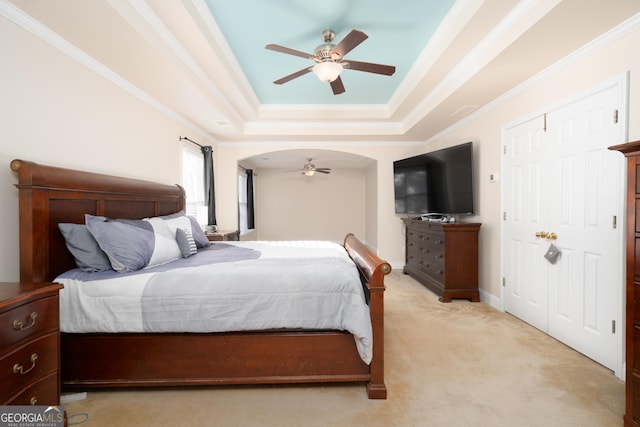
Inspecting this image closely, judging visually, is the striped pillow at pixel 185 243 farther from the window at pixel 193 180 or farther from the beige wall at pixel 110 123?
the window at pixel 193 180

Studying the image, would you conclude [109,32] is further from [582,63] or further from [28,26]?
[582,63]

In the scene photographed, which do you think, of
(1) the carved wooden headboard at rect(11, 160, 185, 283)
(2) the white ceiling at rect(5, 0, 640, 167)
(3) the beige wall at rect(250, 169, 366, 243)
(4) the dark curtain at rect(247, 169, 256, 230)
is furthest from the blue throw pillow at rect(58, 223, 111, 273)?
(3) the beige wall at rect(250, 169, 366, 243)

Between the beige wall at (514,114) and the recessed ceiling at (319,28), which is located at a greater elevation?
the recessed ceiling at (319,28)

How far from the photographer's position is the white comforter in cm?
174

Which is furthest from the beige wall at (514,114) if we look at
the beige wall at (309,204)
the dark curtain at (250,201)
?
the dark curtain at (250,201)

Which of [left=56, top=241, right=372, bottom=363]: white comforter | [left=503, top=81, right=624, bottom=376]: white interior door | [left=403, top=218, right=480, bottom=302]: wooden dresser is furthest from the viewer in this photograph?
[left=403, top=218, right=480, bottom=302]: wooden dresser

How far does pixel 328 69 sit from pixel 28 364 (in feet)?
8.35

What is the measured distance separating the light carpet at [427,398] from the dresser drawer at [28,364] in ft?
1.48

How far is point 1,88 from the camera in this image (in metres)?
1.73

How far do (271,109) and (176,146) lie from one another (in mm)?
1504

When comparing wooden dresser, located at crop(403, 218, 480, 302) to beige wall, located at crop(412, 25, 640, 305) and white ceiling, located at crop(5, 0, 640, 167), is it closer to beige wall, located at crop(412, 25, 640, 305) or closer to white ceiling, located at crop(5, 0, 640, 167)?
beige wall, located at crop(412, 25, 640, 305)

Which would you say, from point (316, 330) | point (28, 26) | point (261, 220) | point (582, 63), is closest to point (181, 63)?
point (28, 26)

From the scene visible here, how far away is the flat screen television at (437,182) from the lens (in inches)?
148

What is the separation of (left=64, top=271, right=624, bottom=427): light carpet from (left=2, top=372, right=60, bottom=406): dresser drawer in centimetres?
29
